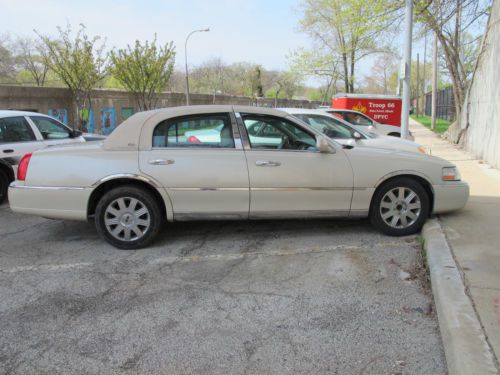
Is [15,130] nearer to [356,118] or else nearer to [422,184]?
[422,184]

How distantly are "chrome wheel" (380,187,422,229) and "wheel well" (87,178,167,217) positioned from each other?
2.61m

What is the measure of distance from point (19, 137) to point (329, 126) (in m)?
5.97

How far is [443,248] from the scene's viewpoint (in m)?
4.70

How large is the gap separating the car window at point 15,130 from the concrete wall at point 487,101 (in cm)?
936

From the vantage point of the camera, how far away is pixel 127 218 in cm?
510

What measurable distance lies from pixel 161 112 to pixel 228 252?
1.77 meters

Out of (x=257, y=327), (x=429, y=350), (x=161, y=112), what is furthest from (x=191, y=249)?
(x=429, y=350)

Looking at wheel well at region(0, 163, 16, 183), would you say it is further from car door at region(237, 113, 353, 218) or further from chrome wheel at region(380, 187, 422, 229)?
chrome wheel at region(380, 187, 422, 229)

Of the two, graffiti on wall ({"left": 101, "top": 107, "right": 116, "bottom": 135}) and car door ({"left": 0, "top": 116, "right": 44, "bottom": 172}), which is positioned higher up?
graffiti on wall ({"left": 101, "top": 107, "right": 116, "bottom": 135})

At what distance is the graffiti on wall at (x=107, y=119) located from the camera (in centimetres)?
2134

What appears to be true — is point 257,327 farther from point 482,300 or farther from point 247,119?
point 247,119

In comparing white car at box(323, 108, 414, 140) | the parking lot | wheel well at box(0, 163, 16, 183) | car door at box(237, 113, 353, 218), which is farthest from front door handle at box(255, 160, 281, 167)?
white car at box(323, 108, 414, 140)

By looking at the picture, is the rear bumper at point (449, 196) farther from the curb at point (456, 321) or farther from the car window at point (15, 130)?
the car window at point (15, 130)

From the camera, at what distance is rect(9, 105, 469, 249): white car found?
16.5 feet
